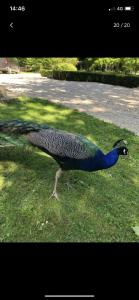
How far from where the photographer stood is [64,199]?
2898 mm

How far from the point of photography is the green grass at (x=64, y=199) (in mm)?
2410

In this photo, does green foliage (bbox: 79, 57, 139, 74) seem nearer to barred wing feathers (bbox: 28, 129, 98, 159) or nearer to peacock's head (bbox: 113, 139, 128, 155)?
peacock's head (bbox: 113, 139, 128, 155)

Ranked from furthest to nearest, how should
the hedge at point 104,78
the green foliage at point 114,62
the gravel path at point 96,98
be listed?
the gravel path at point 96,98, the hedge at point 104,78, the green foliage at point 114,62

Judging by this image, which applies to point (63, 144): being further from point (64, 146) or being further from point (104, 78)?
point (104, 78)

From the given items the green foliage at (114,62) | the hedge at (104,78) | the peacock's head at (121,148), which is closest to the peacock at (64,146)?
the peacock's head at (121,148)

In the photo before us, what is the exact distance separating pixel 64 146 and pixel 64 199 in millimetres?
517

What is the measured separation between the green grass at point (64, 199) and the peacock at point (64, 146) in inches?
8.0

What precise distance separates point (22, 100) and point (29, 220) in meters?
2.19

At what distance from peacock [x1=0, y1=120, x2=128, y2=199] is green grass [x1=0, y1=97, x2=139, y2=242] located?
0.67 feet
